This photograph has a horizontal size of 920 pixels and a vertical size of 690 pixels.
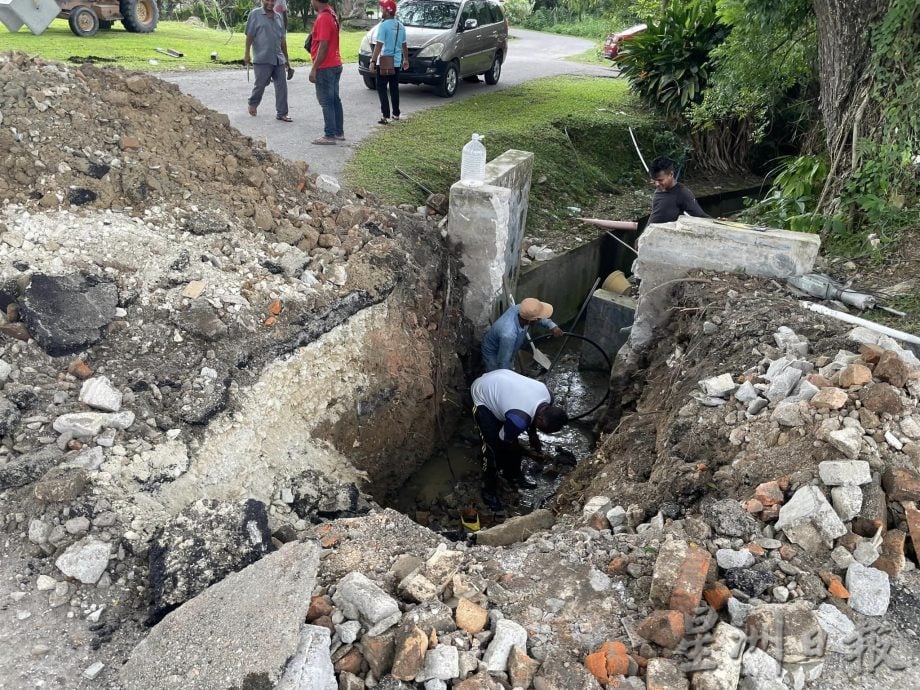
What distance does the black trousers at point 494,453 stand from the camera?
228 inches

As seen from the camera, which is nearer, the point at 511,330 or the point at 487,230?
the point at 511,330

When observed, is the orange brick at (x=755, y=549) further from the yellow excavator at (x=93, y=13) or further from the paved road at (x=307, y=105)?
the yellow excavator at (x=93, y=13)

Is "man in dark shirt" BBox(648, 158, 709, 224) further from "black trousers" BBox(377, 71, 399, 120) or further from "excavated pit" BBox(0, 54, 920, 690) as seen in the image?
"black trousers" BBox(377, 71, 399, 120)

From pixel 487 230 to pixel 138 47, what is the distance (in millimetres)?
10854

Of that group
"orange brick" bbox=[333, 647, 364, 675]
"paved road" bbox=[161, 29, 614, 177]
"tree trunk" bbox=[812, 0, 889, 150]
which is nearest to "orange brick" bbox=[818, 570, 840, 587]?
"orange brick" bbox=[333, 647, 364, 675]

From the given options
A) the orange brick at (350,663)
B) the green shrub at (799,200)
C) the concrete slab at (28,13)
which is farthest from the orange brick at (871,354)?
the concrete slab at (28,13)

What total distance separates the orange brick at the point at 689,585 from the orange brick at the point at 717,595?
0.04 metres

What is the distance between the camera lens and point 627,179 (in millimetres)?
10922

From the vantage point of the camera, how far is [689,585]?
2938mm

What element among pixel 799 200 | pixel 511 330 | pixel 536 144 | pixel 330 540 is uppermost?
pixel 799 200

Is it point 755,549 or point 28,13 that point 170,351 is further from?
point 28,13

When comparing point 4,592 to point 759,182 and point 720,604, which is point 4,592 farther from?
point 759,182

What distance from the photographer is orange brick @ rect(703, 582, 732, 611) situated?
9.79 feet

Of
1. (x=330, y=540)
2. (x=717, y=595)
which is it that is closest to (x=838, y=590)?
(x=717, y=595)
